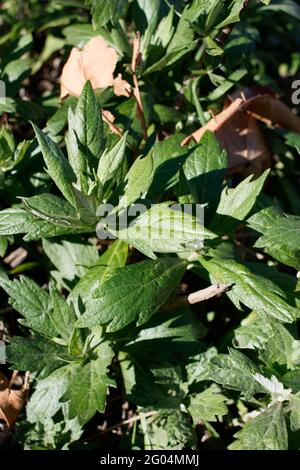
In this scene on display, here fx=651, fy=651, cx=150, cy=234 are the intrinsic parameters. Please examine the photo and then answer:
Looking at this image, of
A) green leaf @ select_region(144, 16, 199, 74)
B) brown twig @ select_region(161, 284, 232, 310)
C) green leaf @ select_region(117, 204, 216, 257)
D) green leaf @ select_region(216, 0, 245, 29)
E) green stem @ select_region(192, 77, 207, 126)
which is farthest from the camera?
green stem @ select_region(192, 77, 207, 126)

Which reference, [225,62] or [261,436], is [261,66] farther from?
[261,436]

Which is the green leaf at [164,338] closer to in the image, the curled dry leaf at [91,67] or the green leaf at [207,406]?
the green leaf at [207,406]

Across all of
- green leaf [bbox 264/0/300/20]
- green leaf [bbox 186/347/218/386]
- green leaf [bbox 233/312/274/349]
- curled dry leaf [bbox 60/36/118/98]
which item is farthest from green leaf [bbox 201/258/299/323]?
green leaf [bbox 264/0/300/20]

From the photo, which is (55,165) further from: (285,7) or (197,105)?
(285,7)

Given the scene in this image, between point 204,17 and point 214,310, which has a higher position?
point 204,17

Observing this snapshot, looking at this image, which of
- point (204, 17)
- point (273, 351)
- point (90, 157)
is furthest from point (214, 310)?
point (204, 17)

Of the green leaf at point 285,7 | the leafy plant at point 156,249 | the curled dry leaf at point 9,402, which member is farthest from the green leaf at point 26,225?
the green leaf at point 285,7

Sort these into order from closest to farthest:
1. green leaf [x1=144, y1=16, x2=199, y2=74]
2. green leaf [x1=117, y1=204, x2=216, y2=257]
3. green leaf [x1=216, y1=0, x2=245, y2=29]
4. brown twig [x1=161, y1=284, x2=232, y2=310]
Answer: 1. green leaf [x1=117, y1=204, x2=216, y2=257]
2. brown twig [x1=161, y1=284, x2=232, y2=310]
3. green leaf [x1=216, y1=0, x2=245, y2=29]
4. green leaf [x1=144, y1=16, x2=199, y2=74]

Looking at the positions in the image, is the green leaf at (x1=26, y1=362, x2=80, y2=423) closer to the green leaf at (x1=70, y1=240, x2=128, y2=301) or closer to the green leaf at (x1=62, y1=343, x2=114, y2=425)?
the green leaf at (x1=62, y1=343, x2=114, y2=425)
